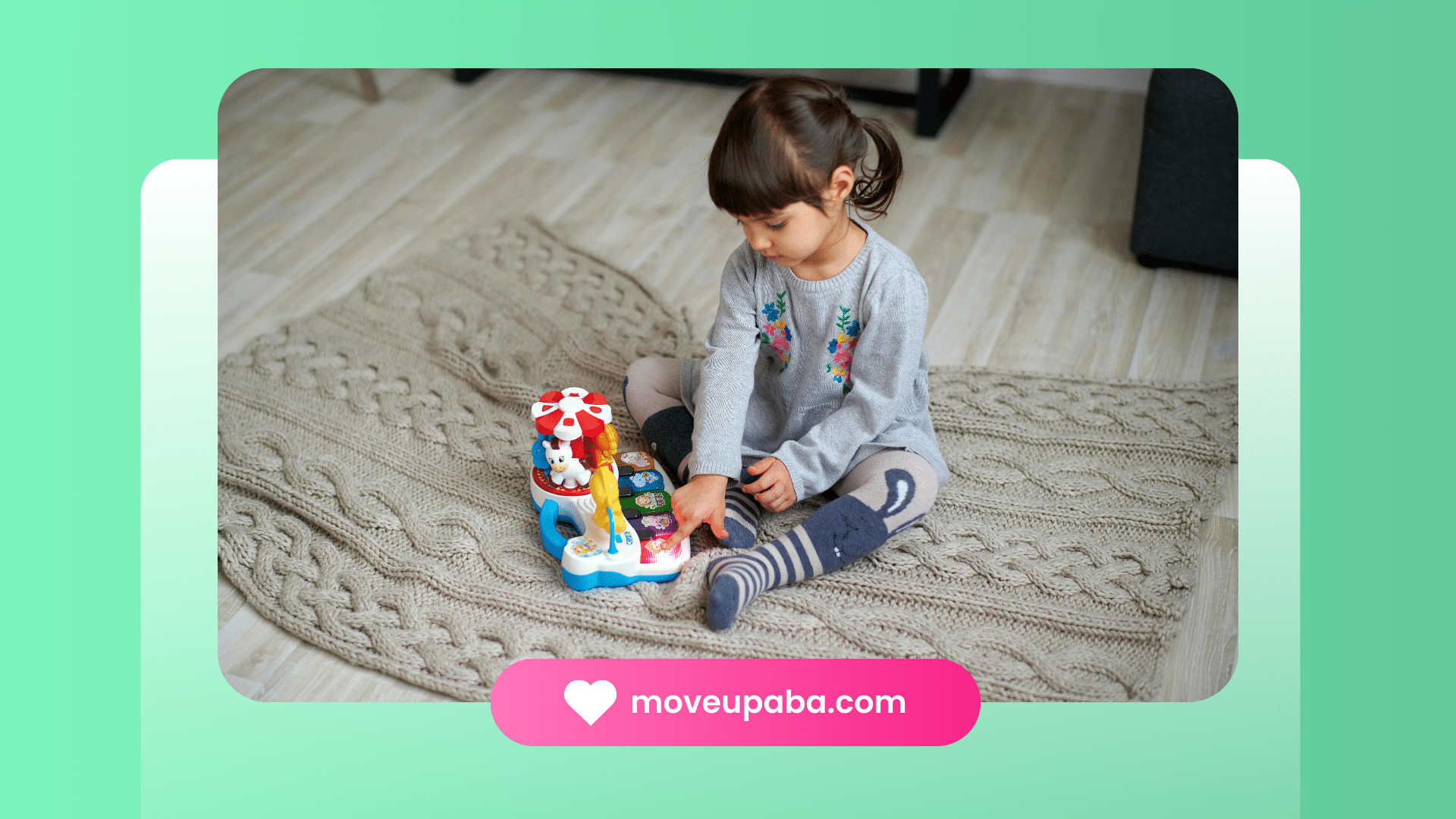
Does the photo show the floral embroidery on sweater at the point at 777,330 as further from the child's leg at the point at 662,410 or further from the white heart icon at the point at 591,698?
the white heart icon at the point at 591,698

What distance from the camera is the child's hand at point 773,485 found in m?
1.03

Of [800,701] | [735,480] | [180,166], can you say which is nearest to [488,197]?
[735,480]

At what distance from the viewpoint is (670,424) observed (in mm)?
1144

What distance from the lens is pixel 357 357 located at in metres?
1.35

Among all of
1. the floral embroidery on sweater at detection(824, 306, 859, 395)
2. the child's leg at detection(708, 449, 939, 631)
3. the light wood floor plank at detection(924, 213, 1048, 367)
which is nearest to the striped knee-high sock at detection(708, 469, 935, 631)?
the child's leg at detection(708, 449, 939, 631)

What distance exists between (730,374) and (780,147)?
0.79 ft

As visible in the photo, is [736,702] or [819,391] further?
[819,391]

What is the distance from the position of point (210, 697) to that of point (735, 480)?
19.8 inches

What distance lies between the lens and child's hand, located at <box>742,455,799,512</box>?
1.03m

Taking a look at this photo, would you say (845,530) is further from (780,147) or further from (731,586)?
(780,147)

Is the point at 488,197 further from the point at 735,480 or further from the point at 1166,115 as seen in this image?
the point at 1166,115

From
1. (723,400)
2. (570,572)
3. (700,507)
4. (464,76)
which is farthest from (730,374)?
(464,76)

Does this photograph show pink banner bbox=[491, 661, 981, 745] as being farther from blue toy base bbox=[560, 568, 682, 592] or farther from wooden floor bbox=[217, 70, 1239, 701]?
wooden floor bbox=[217, 70, 1239, 701]

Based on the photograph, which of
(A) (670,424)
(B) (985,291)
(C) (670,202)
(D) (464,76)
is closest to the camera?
(A) (670,424)
